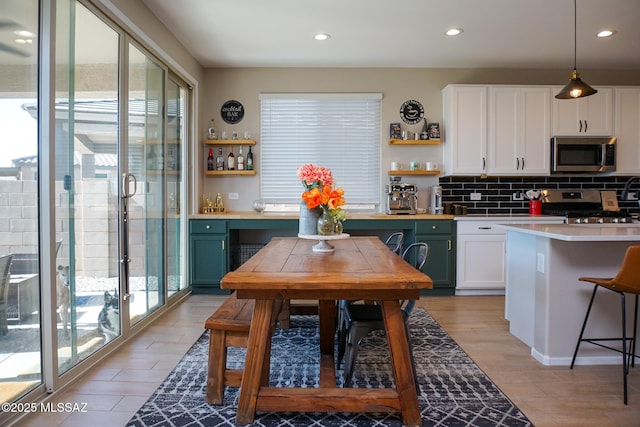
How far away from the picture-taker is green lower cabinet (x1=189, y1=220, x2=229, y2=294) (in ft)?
14.8

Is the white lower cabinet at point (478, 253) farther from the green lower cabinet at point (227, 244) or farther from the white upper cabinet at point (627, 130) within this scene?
the white upper cabinet at point (627, 130)

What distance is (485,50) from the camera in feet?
14.3

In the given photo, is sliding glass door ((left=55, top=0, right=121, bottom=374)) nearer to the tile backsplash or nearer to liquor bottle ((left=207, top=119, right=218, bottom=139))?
Result: liquor bottle ((left=207, top=119, right=218, bottom=139))

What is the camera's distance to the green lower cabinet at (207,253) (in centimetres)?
452

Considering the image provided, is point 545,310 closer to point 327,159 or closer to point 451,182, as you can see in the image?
point 451,182

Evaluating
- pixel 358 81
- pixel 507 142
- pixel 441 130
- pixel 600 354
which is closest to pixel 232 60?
pixel 358 81

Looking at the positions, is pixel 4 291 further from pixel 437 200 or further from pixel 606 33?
pixel 606 33

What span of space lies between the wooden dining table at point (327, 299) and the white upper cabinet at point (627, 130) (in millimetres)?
4078

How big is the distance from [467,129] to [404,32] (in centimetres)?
140

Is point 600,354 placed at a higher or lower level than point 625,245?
lower

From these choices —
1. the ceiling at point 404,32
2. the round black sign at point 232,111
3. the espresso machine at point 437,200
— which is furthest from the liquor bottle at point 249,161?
the espresso machine at point 437,200

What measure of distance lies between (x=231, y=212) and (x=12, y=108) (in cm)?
307

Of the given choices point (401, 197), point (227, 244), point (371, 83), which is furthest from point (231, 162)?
point (401, 197)

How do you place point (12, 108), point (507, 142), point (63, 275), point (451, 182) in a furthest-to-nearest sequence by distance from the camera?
point (451, 182) → point (507, 142) → point (63, 275) → point (12, 108)
